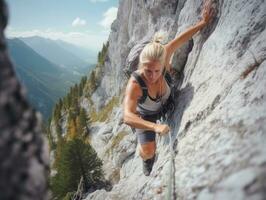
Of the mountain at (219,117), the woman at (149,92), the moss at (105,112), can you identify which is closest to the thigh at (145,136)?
the woman at (149,92)

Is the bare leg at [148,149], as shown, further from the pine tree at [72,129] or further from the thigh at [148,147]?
the pine tree at [72,129]

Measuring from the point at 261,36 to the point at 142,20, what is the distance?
4114 centimetres

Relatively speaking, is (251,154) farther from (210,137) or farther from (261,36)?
(261,36)

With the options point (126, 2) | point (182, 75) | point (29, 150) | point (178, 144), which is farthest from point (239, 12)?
point (126, 2)

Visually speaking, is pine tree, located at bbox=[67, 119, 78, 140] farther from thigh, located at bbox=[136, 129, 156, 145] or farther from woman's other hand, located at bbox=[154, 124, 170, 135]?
woman's other hand, located at bbox=[154, 124, 170, 135]

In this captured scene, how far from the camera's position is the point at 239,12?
9141 millimetres

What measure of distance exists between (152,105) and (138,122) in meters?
1.92

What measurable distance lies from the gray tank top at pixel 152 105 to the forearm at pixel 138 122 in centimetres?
151

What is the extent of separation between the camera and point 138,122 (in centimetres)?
751

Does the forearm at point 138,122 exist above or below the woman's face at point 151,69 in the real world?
below

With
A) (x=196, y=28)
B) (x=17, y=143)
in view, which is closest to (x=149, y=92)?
(x=196, y=28)

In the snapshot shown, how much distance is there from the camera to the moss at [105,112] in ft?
300

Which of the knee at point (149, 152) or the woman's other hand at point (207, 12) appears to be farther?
the woman's other hand at point (207, 12)

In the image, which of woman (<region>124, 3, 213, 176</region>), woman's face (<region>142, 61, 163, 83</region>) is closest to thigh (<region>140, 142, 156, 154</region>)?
woman (<region>124, 3, 213, 176</region>)
